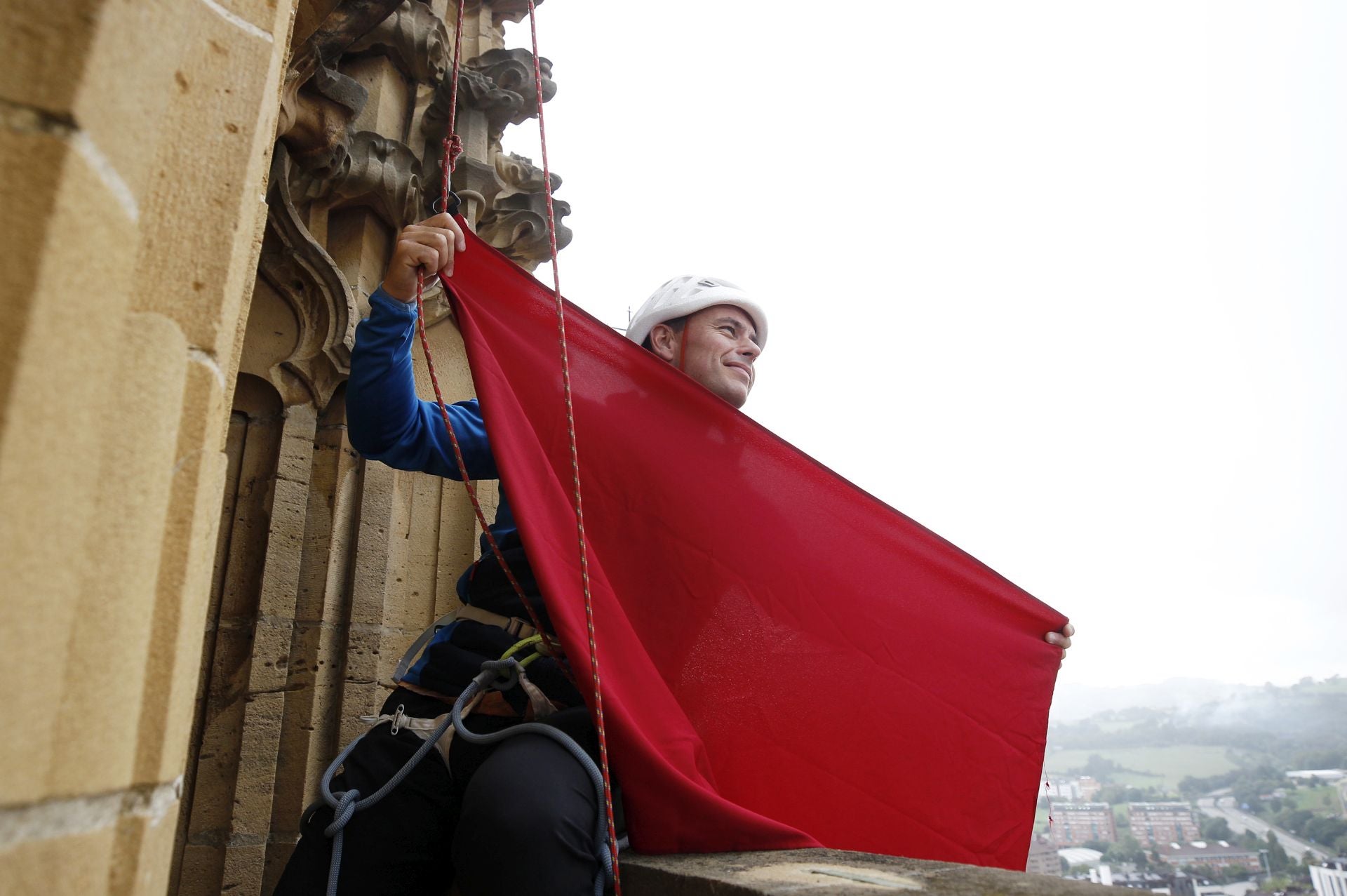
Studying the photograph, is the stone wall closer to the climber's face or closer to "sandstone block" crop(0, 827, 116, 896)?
"sandstone block" crop(0, 827, 116, 896)

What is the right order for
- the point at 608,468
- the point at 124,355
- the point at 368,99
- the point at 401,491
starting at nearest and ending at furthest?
the point at 124,355 < the point at 608,468 < the point at 401,491 < the point at 368,99

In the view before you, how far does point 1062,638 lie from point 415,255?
1902mm

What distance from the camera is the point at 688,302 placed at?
7.87 ft

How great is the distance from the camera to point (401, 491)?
106 inches

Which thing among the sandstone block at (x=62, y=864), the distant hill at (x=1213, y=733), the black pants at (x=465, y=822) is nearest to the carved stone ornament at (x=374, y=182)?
the black pants at (x=465, y=822)

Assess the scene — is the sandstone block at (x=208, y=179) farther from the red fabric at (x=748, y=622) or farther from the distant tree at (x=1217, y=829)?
the distant tree at (x=1217, y=829)

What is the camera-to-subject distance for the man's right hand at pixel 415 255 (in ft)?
5.79

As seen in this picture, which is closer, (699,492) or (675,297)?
(699,492)

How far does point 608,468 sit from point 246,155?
3.83ft

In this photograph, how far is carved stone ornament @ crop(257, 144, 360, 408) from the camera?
2.56 m

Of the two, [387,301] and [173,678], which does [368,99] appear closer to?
[387,301]

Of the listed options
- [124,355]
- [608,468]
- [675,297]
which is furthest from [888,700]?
[124,355]

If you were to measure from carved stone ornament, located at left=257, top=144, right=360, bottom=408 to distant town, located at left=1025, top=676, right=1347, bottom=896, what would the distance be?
6855 mm

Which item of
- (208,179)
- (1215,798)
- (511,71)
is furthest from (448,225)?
(1215,798)
